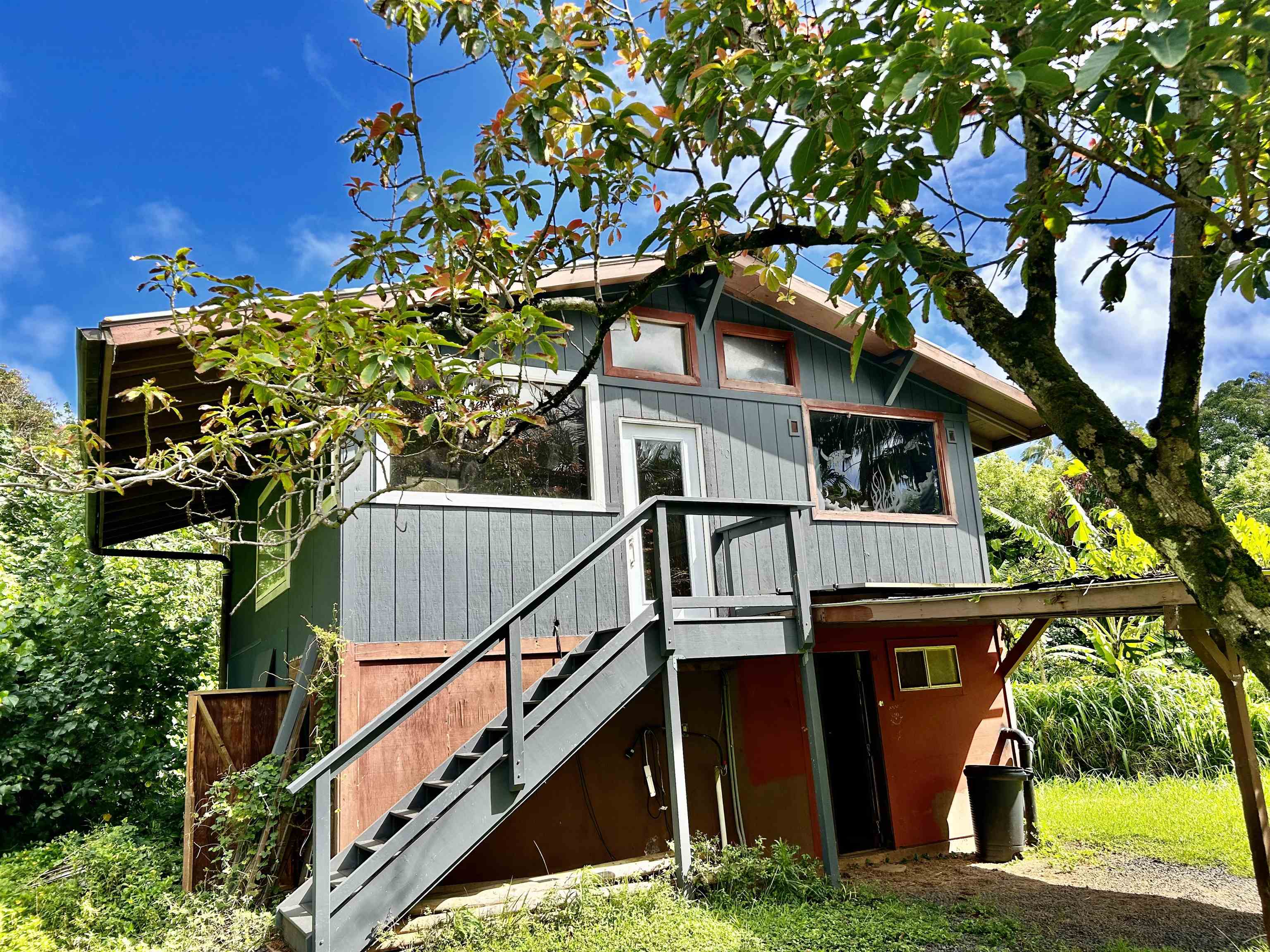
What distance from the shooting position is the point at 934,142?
106 inches

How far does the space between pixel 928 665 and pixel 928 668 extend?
3 centimetres

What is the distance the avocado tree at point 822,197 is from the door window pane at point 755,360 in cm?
332

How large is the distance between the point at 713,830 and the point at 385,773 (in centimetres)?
301

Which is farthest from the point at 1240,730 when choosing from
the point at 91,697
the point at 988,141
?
the point at 91,697

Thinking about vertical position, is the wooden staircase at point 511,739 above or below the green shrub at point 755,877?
above

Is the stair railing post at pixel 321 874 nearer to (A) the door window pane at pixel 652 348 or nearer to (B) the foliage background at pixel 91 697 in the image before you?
(A) the door window pane at pixel 652 348

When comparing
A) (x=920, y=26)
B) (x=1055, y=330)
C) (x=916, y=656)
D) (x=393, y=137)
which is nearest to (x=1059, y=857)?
(x=916, y=656)

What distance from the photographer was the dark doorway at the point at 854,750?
27.6 ft

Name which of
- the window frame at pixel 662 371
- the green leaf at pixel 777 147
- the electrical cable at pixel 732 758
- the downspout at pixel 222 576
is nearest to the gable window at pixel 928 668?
the electrical cable at pixel 732 758

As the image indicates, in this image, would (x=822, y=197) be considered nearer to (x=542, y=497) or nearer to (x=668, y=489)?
(x=542, y=497)

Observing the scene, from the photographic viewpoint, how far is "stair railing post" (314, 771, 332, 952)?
15.2ft

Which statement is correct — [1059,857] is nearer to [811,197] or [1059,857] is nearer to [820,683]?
[820,683]

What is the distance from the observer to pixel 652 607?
6.28 m

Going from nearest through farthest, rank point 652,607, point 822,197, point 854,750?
point 822,197 < point 652,607 < point 854,750
